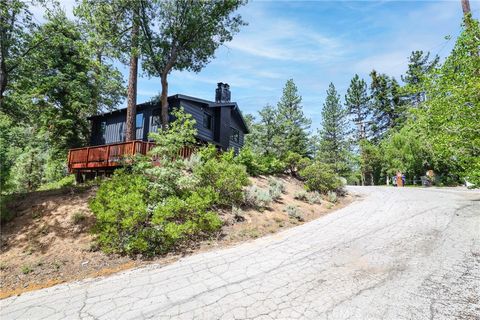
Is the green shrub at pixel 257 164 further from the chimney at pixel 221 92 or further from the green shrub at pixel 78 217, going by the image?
the chimney at pixel 221 92

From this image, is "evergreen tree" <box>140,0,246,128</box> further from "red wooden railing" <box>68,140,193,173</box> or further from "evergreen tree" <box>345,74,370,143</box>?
"evergreen tree" <box>345,74,370,143</box>

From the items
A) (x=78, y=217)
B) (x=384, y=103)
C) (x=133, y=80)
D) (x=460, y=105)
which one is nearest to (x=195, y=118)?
(x=133, y=80)

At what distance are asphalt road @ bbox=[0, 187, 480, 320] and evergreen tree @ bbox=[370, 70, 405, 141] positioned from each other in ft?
120

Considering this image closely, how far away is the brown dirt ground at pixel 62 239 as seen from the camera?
16.7 feet

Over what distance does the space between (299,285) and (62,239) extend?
5643mm

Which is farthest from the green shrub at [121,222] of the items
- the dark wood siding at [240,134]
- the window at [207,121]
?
the dark wood siding at [240,134]

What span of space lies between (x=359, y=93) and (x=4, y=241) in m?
42.3

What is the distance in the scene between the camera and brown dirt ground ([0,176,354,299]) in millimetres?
5102

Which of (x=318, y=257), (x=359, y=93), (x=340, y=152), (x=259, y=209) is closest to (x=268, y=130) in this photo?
(x=259, y=209)

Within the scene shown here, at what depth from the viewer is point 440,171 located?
24.7 m

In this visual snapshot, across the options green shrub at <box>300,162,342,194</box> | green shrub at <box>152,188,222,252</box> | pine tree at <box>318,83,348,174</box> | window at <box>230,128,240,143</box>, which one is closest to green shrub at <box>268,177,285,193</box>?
green shrub at <box>300,162,342,194</box>

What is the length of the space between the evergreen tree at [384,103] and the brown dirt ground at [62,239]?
118ft

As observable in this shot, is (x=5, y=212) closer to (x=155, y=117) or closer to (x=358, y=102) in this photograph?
(x=155, y=117)

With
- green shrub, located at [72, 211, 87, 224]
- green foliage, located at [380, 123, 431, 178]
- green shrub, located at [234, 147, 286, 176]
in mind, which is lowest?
green shrub, located at [72, 211, 87, 224]
